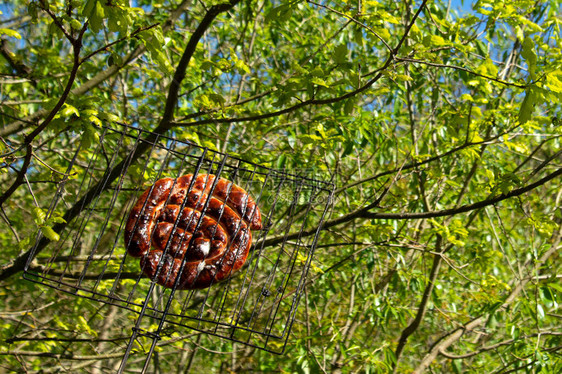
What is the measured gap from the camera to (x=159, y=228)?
5.95ft

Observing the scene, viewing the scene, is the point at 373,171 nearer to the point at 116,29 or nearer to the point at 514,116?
the point at 514,116

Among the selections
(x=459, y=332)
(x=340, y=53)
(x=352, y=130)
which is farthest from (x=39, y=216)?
(x=459, y=332)

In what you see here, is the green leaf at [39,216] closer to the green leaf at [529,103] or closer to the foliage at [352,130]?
the foliage at [352,130]

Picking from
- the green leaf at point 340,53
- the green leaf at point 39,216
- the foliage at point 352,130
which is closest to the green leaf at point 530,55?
the foliage at point 352,130

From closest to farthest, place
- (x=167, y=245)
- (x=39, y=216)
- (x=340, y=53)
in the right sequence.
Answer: (x=167, y=245) → (x=39, y=216) → (x=340, y=53)

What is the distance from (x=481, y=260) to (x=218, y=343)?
2.06m

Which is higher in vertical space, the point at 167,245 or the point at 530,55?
the point at 530,55

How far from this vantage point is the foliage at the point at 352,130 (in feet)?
7.06

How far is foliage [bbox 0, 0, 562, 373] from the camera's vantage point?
215 centimetres

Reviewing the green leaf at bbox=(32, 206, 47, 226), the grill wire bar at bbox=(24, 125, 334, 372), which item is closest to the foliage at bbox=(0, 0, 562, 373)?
the green leaf at bbox=(32, 206, 47, 226)

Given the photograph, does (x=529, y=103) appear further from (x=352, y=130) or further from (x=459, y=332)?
(x=459, y=332)

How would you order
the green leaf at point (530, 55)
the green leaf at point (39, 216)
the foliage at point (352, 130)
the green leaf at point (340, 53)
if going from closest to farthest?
the green leaf at point (530, 55) < the green leaf at point (39, 216) < the foliage at point (352, 130) < the green leaf at point (340, 53)

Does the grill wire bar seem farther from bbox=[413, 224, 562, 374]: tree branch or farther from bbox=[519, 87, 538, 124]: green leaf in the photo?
bbox=[413, 224, 562, 374]: tree branch

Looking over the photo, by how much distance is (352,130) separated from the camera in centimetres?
315
